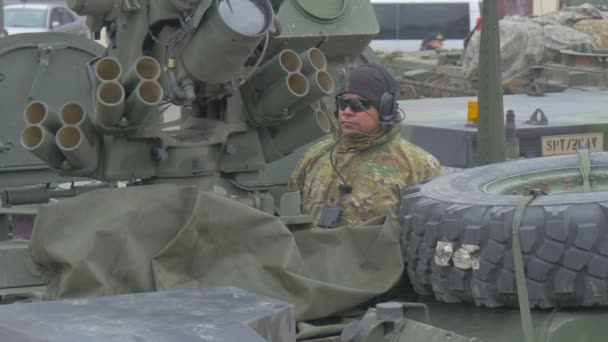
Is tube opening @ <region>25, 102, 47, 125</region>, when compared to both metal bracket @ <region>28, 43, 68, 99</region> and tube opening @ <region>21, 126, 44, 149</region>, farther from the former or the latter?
metal bracket @ <region>28, 43, 68, 99</region>

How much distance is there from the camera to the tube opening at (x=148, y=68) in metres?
4.16

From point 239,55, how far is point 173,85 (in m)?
0.27

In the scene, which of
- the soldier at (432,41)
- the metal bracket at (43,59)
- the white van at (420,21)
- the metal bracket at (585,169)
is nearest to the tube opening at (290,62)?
the metal bracket at (585,169)

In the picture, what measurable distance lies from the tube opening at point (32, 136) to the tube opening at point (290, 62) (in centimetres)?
89

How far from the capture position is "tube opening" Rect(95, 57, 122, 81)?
4.20 meters

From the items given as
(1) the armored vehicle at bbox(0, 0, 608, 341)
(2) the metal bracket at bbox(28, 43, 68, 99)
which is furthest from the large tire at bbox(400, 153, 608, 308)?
(2) the metal bracket at bbox(28, 43, 68, 99)

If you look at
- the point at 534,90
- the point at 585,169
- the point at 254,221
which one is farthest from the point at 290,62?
the point at 534,90

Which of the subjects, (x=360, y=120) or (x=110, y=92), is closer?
(x=110, y=92)

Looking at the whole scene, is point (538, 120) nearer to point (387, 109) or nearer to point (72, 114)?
point (387, 109)

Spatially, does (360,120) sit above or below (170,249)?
above

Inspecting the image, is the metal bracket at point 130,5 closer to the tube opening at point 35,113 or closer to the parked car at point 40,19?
the tube opening at point 35,113

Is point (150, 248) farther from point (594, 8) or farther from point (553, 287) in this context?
point (594, 8)

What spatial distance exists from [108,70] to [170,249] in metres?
0.65

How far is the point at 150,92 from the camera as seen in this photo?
4.16 m
